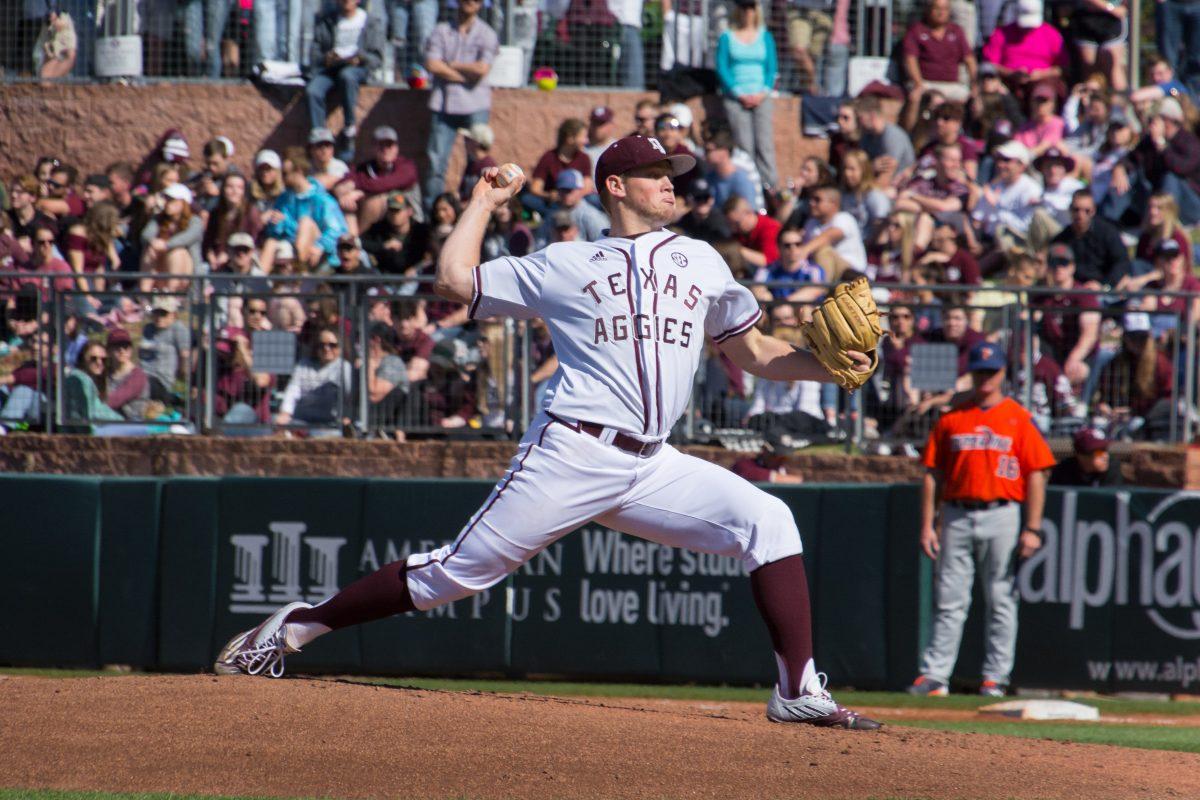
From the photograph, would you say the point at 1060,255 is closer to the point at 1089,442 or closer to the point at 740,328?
the point at 1089,442

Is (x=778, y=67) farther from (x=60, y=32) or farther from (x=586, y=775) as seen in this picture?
(x=586, y=775)

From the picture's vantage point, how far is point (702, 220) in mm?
13406

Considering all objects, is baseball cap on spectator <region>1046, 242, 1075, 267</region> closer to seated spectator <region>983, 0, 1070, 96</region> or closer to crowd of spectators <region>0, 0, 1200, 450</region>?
crowd of spectators <region>0, 0, 1200, 450</region>

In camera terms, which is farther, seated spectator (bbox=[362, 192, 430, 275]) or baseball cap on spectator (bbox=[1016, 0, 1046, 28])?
baseball cap on spectator (bbox=[1016, 0, 1046, 28])

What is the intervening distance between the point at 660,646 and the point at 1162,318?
14.3ft

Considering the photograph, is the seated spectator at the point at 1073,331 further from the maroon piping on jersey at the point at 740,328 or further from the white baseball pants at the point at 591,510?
the white baseball pants at the point at 591,510

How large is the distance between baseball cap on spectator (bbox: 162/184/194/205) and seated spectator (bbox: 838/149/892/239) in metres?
5.69

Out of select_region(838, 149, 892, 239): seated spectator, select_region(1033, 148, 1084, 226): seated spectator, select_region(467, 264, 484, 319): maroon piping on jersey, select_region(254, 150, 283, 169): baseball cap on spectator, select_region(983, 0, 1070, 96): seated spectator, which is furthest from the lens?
select_region(983, 0, 1070, 96): seated spectator

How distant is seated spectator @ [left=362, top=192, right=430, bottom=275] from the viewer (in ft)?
43.5

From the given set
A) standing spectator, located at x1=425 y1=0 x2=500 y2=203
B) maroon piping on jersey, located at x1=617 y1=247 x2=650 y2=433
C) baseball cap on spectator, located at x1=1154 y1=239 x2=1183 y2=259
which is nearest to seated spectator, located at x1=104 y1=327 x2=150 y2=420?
standing spectator, located at x1=425 y1=0 x2=500 y2=203

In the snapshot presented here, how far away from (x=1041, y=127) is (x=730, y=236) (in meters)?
3.88

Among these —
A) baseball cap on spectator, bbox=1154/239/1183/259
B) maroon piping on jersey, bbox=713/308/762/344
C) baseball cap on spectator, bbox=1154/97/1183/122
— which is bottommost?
maroon piping on jersey, bbox=713/308/762/344

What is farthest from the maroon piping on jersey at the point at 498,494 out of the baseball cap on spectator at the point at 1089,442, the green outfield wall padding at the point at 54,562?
the baseball cap on spectator at the point at 1089,442

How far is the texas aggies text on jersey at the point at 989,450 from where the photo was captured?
10.2 meters
